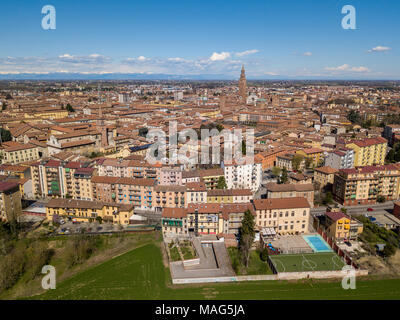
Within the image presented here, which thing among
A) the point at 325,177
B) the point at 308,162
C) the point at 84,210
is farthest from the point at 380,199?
the point at 84,210

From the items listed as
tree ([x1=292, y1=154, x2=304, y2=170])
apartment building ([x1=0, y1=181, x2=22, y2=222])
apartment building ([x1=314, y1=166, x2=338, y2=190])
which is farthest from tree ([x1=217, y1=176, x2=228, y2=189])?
apartment building ([x1=0, y1=181, x2=22, y2=222])

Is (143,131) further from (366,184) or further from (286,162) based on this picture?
(366,184)

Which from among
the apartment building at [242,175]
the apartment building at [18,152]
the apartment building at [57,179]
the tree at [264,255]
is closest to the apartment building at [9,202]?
the apartment building at [57,179]

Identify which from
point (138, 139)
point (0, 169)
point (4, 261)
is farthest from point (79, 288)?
point (138, 139)

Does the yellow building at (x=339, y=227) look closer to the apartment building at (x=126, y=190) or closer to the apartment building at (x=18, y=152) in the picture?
the apartment building at (x=126, y=190)

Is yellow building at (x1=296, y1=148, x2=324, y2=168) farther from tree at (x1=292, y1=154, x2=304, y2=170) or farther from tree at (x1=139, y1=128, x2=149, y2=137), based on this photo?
tree at (x1=139, y1=128, x2=149, y2=137)
